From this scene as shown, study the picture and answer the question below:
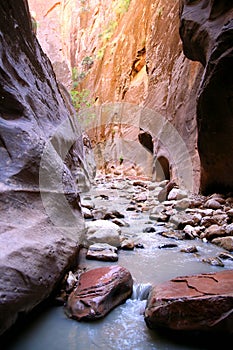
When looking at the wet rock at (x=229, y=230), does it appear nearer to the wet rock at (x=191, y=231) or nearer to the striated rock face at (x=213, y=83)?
the wet rock at (x=191, y=231)

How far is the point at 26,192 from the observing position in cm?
171

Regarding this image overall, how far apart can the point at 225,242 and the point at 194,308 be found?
137 centimetres

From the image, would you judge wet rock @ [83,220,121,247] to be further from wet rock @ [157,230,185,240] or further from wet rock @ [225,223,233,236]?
wet rock @ [225,223,233,236]

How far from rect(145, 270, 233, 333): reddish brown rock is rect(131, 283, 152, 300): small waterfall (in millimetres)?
223

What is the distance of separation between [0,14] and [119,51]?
15.8m

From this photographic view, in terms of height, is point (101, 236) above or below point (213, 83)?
below

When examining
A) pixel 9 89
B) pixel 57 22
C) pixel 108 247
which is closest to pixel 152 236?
pixel 108 247

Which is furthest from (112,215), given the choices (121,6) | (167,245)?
(121,6)

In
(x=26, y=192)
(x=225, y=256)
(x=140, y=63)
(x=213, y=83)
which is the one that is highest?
(x=140, y=63)

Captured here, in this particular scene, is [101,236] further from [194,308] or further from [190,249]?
[194,308]

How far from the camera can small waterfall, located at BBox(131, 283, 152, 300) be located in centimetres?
158

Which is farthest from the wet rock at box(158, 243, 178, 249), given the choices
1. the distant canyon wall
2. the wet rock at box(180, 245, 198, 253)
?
the distant canyon wall

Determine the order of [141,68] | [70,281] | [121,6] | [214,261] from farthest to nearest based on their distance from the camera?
1. [121,6]
2. [141,68]
3. [214,261]
4. [70,281]

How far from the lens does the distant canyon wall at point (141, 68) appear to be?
5.80m
